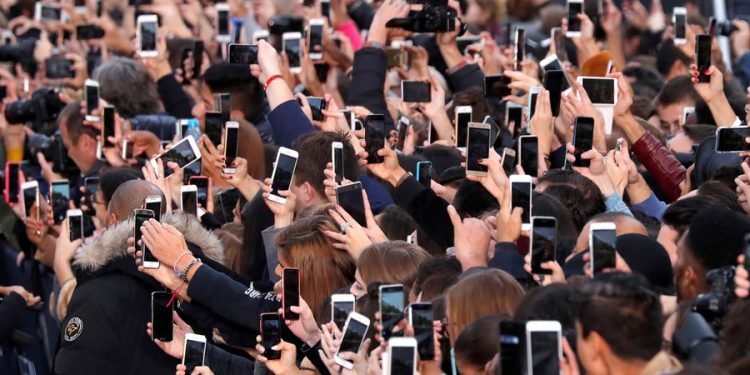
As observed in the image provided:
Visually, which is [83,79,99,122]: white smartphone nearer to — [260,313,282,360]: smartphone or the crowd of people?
the crowd of people

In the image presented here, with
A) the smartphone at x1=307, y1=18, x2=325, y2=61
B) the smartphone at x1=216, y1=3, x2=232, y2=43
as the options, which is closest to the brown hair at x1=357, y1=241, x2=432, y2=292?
the smartphone at x1=307, y1=18, x2=325, y2=61

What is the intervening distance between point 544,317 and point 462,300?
1.47ft

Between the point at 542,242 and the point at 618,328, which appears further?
the point at 542,242

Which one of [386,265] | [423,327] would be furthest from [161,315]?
[423,327]

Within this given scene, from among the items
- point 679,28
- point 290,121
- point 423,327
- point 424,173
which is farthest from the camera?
point 679,28

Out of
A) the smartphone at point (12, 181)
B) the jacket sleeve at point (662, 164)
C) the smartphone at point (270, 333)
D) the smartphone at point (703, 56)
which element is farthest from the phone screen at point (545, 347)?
the smartphone at point (12, 181)

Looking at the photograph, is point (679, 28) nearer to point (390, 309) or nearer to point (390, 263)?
point (390, 263)

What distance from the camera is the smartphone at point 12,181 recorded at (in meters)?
9.45

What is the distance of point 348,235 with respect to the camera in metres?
5.86

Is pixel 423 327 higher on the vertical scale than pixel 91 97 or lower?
lower

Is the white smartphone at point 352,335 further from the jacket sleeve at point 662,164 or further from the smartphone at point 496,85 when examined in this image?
the smartphone at point 496,85

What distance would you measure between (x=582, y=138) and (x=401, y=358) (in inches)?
90.0

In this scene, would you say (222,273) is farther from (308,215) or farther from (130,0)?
(130,0)

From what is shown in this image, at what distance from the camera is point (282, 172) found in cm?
670
